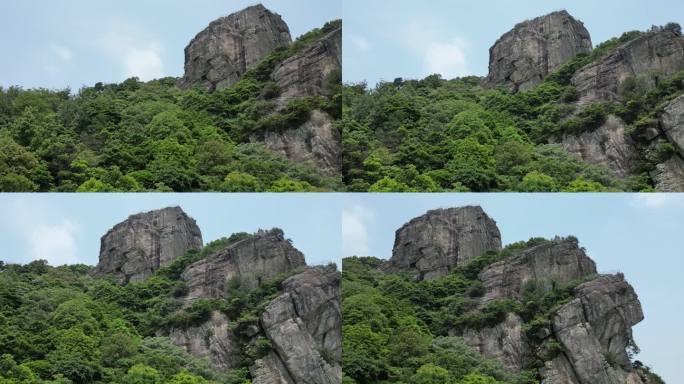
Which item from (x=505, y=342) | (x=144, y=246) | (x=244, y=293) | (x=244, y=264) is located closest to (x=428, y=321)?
(x=505, y=342)

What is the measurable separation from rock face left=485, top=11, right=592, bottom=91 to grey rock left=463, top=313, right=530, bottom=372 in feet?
14.4

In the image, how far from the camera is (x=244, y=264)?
61.6ft

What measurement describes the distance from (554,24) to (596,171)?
2909mm

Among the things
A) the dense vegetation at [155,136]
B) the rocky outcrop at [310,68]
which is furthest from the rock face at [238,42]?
the rocky outcrop at [310,68]

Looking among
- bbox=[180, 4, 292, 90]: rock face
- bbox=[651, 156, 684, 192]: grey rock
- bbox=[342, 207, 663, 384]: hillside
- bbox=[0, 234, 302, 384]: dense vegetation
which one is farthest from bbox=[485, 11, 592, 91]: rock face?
bbox=[0, 234, 302, 384]: dense vegetation

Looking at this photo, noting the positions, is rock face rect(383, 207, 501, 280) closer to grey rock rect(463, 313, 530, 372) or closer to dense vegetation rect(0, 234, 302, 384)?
grey rock rect(463, 313, 530, 372)

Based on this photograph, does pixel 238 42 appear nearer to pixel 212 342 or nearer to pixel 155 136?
pixel 155 136

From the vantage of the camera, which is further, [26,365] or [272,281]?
[272,281]

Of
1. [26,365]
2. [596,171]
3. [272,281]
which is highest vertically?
[596,171]

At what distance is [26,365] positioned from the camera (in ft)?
56.8

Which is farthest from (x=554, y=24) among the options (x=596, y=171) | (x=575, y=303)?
(x=575, y=303)

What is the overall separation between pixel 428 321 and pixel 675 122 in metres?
5.50

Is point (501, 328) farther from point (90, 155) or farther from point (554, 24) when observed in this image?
point (90, 155)

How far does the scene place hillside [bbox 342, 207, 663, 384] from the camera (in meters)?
18.2
